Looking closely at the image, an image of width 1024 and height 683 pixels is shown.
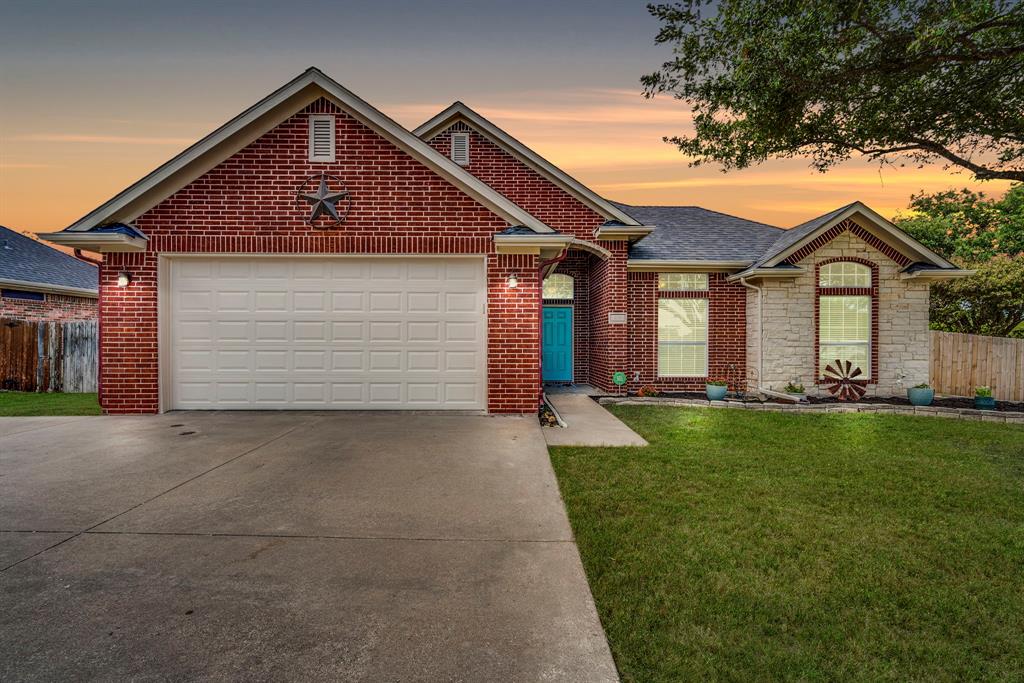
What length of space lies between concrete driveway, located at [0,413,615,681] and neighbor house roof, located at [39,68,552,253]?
13.7 feet

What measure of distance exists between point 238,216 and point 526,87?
1030 cm

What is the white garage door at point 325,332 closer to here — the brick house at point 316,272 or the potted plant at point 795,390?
the brick house at point 316,272

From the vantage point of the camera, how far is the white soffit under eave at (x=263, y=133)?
8.08 m

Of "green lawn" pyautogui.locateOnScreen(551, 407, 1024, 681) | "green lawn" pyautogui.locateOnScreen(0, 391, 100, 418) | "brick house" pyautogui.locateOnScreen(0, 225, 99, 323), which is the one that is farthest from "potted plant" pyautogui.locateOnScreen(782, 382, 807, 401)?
"brick house" pyautogui.locateOnScreen(0, 225, 99, 323)

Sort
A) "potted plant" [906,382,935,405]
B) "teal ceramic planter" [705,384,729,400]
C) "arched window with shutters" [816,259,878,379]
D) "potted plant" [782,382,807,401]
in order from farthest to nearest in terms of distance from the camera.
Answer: "arched window with shutters" [816,259,878,379] → "potted plant" [782,382,807,401] → "teal ceramic planter" [705,384,729,400] → "potted plant" [906,382,935,405]

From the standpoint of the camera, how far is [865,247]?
41.4ft

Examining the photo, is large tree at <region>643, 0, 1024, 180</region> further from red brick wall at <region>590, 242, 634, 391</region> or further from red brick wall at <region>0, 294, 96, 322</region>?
red brick wall at <region>0, 294, 96, 322</region>

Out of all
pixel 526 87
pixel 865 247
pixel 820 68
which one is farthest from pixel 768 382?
pixel 526 87

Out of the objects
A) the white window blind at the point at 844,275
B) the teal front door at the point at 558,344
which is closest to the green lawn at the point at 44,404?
the teal front door at the point at 558,344

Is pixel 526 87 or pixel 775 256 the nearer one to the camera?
pixel 775 256

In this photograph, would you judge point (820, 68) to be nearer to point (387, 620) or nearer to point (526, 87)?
point (526, 87)

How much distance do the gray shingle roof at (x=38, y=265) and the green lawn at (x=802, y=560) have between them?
2207cm

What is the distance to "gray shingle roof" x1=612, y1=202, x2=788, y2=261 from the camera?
13.3 metres

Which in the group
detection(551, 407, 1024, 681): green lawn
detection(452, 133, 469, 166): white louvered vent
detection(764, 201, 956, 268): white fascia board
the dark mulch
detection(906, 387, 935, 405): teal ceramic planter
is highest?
detection(452, 133, 469, 166): white louvered vent
